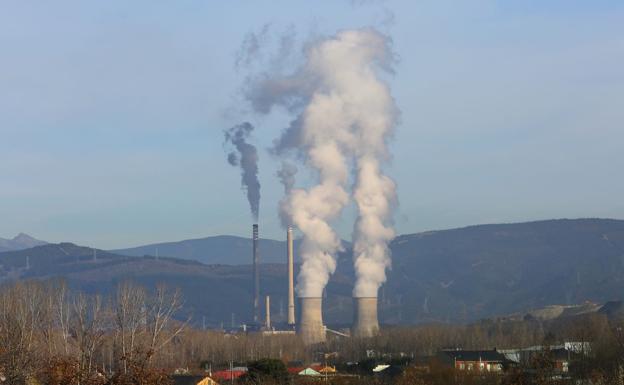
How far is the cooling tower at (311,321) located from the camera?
77438 millimetres

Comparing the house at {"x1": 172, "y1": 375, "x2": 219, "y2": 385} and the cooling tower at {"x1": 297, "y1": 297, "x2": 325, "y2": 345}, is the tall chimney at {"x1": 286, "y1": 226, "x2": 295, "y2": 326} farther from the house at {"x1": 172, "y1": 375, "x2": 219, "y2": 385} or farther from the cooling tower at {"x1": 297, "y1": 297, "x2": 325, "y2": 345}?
the house at {"x1": 172, "y1": 375, "x2": 219, "y2": 385}

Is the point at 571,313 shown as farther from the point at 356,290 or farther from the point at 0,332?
the point at 0,332

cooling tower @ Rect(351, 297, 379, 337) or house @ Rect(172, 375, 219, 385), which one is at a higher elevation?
cooling tower @ Rect(351, 297, 379, 337)

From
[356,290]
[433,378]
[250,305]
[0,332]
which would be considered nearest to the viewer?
[0,332]

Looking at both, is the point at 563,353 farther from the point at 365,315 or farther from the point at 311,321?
the point at 311,321

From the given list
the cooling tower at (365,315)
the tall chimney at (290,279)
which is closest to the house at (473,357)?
the cooling tower at (365,315)

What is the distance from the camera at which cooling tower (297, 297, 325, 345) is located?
254 ft

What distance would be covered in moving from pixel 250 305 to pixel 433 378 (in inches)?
5406

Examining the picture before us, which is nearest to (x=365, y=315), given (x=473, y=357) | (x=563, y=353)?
(x=473, y=357)

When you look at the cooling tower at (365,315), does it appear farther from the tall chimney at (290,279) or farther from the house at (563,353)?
the house at (563,353)

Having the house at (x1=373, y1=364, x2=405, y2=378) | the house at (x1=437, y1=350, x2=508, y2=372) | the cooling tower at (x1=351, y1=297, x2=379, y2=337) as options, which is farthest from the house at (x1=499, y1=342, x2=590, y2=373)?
the cooling tower at (x1=351, y1=297, x2=379, y2=337)

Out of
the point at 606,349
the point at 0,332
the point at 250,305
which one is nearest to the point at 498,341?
the point at 606,349

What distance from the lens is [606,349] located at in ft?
149

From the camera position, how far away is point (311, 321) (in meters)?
78.4
